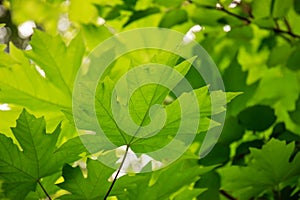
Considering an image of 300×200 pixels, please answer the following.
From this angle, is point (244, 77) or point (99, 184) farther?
point (244, 77)

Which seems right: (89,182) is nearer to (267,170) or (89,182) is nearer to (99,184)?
(99,184)

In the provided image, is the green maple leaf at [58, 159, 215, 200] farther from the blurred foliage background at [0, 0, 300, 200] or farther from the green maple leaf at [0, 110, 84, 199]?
the blurred foliage background at [0, 0, 300, 200]

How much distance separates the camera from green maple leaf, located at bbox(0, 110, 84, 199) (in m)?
0.48

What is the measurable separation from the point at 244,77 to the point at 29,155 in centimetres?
50

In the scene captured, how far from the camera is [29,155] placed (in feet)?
1.57

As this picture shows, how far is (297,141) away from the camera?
2.71 ft

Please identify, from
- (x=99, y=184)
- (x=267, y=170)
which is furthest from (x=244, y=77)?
(x=99, y=184)

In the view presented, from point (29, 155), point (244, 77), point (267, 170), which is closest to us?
point (29, 155)

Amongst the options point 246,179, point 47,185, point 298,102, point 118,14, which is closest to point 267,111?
point 298,102

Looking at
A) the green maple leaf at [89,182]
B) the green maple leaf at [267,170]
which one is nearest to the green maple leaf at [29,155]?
the green maple leaf at [89,182]

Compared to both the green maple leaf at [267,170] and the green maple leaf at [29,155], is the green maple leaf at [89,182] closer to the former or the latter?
the green maple leaf at [29,155]

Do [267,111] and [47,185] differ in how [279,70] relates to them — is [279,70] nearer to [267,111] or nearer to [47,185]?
[267,111]

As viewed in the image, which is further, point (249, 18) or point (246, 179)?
point (249, 18)

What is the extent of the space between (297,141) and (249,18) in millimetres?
285
